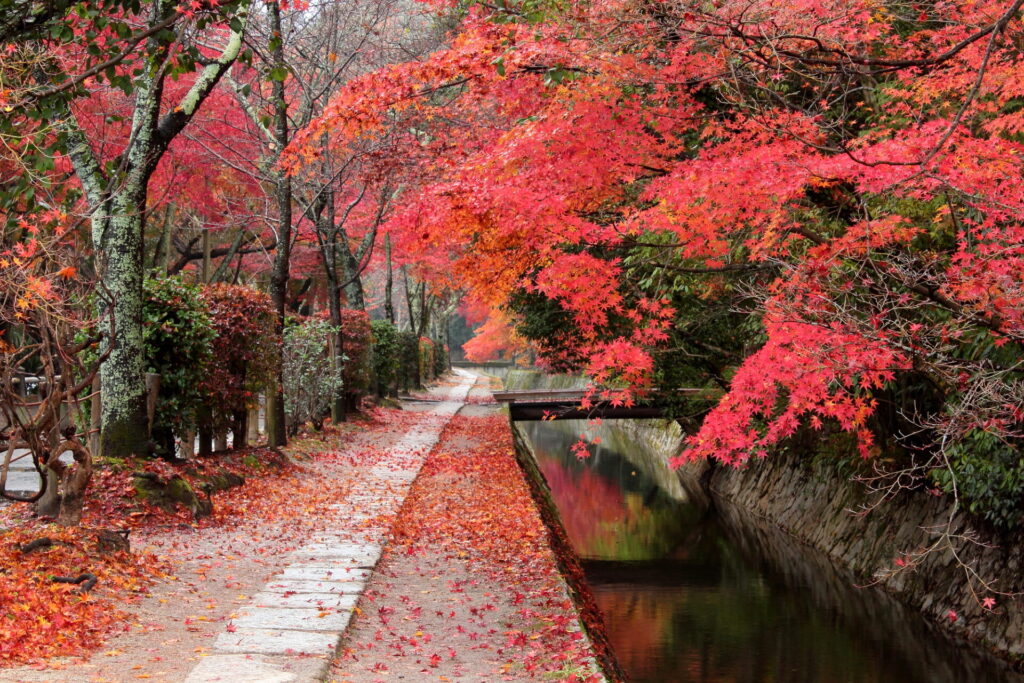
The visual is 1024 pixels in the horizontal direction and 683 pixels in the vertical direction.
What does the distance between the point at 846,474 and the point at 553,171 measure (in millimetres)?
7194

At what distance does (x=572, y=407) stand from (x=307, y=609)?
14.1m

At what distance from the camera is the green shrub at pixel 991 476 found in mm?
9172

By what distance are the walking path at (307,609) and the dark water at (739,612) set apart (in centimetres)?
303

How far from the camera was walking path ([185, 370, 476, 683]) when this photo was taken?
17.4ft

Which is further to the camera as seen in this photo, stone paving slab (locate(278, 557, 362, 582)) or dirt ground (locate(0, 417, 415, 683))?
stone paving slab (locate(278, 557, 362, 582))

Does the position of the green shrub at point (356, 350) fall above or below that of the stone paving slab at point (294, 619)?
above

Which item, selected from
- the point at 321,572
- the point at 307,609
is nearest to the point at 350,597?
the point at 307,609

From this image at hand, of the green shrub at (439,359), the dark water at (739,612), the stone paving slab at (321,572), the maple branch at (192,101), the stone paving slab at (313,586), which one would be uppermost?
the maple branch at (192,101)

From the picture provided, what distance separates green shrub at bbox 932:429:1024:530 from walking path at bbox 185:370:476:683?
594cm

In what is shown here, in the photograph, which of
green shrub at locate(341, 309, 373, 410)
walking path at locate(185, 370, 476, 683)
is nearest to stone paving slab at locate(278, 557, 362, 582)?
walking path at locate(185, 370, 476, 683)

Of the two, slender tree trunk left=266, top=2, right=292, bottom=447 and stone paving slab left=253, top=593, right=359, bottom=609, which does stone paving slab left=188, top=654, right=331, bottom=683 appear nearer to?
stone paving slab left=253, top=593, right=359, bottom=609

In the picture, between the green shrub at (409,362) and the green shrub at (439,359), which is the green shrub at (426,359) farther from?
the green shrub at (409,362)

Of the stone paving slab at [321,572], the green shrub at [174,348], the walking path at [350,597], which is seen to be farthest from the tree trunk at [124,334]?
the stone paving slab at [321,572]

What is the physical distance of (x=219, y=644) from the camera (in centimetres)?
575
